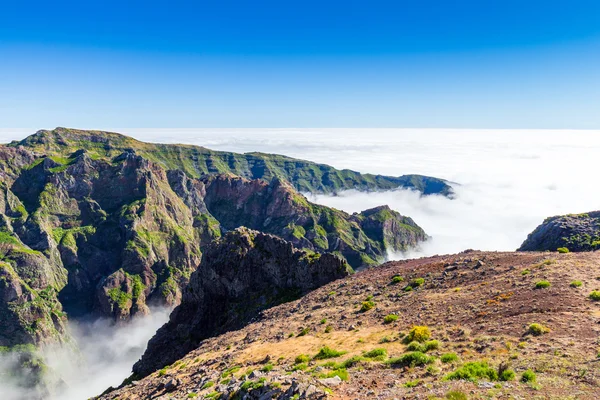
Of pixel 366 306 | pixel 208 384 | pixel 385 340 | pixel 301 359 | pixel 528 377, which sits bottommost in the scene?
pixel 208 384

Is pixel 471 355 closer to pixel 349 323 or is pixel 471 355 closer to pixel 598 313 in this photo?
pixel 598 313

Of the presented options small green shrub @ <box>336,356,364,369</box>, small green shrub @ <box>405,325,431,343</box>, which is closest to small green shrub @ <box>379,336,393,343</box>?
small green shrub @ <box>405,325,431,343</box>

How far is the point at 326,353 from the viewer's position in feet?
108

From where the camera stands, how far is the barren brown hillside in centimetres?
2152

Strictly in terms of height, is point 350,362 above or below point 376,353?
below

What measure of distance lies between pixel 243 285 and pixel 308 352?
2356 inches

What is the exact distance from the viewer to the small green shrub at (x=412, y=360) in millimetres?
25562

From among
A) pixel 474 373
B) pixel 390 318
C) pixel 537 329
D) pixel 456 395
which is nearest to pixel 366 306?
pixel 390 318

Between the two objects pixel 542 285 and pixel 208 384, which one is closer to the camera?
pixel 208 384

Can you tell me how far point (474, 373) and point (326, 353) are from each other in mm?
14597

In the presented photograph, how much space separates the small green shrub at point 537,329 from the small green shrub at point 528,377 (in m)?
7.36

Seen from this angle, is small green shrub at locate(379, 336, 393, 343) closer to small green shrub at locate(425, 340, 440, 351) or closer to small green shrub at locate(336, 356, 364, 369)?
small green shrub at locate(336, 356, 364, 369)

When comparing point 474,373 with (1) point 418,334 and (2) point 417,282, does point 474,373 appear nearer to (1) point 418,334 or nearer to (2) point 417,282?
(1) point 418,334

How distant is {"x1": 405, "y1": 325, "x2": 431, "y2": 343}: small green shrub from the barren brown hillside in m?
0.15
